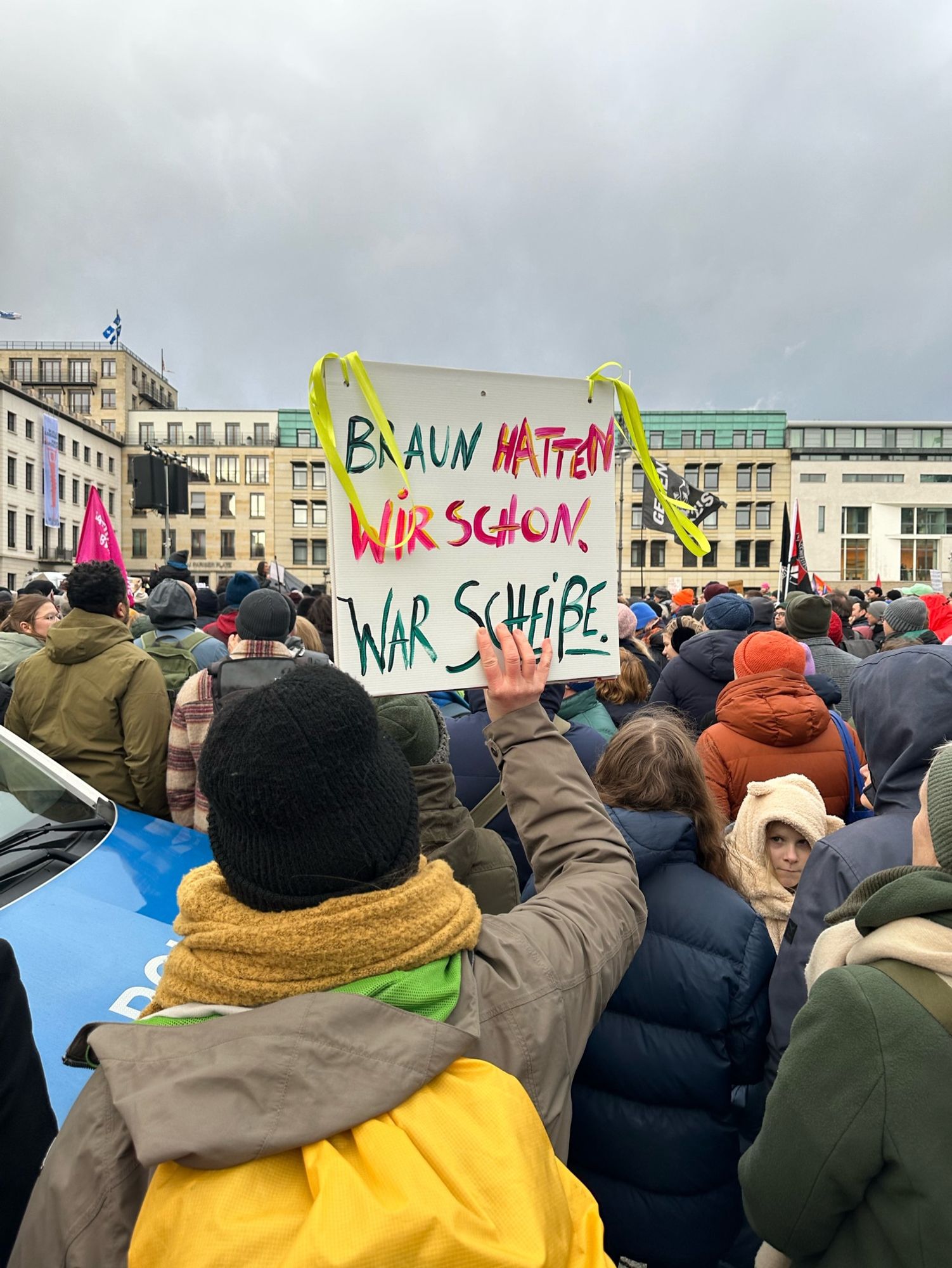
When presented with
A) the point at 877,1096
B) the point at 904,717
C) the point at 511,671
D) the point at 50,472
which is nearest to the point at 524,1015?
the point at 877,1096

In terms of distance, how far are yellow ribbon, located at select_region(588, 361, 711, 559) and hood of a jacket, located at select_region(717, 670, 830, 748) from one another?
39.3 inches

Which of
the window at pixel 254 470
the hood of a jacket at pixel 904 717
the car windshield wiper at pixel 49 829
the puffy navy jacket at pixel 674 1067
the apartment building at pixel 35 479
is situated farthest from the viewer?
the window at pixel 254 470

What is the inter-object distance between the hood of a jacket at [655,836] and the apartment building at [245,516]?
62229 millimetres

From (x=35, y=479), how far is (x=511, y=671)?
58.1m

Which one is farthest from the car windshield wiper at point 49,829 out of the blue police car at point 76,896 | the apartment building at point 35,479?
the apartment building at point 35,479

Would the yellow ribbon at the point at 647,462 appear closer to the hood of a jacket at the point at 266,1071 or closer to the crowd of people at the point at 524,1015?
the crowd of people at the point at 524,1015

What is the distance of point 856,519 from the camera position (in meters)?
60.6

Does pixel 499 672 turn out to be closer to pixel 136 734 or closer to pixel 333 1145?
pixel 333 1145

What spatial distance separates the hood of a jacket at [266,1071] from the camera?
2.79 feet

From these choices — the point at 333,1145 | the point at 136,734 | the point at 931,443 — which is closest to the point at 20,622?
the point at 136,734

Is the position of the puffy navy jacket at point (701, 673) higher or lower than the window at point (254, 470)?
lower

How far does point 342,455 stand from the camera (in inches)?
72.1

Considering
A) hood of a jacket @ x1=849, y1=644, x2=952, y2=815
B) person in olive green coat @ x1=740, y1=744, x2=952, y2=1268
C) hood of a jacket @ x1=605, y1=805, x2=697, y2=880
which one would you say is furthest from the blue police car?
hood of a jacket @ x1=849, y1=644, x2=952, y2=815

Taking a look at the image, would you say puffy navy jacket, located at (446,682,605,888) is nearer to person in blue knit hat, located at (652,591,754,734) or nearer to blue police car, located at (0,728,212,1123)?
blue police car, located at (0,728,212,1123)
